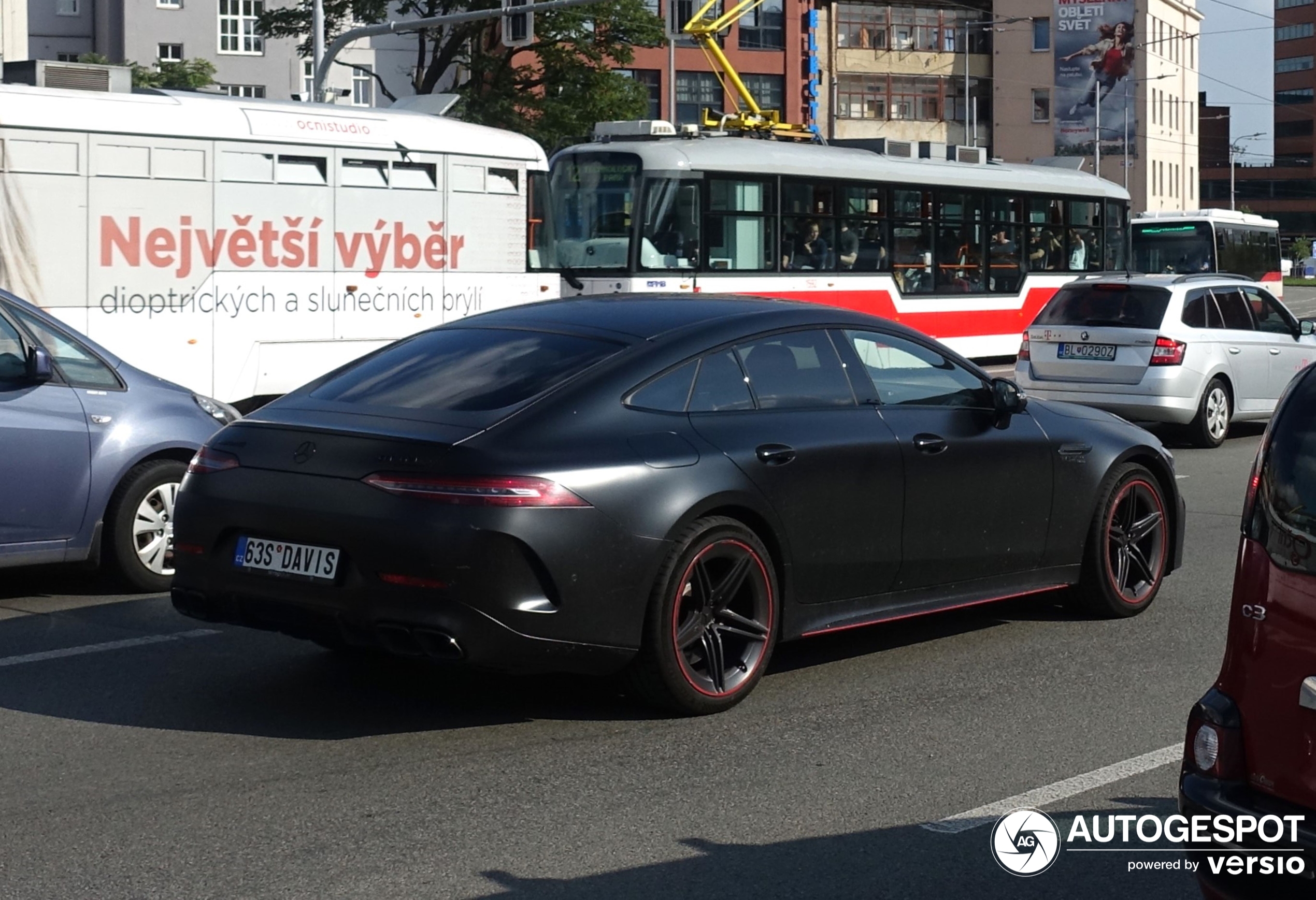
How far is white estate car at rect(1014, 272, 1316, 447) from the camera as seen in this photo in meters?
16.5

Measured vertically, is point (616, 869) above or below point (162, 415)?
below

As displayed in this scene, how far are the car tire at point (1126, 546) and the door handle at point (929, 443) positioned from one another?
1157 mm

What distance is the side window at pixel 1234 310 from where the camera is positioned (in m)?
17.0

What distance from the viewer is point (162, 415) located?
8984mm

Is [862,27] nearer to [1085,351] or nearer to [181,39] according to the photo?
[181,39]

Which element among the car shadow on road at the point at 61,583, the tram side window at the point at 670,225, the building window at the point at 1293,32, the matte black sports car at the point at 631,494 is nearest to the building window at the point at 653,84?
the tram side window at the point at 670,225

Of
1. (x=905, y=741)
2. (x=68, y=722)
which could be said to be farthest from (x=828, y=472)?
(x=68, y=722)

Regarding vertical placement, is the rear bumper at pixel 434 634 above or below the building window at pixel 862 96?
below

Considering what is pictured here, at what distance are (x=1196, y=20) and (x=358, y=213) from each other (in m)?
105

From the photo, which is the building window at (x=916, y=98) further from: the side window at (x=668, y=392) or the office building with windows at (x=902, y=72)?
the side window at (x=668, y=392)

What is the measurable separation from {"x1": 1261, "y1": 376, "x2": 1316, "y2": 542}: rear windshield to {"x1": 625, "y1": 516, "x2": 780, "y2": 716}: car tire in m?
2.64

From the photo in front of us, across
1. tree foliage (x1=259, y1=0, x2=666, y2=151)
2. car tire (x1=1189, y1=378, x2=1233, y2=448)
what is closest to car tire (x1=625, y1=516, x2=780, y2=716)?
car tire (x1=1189, y1=378, x2=1233, y2=448)

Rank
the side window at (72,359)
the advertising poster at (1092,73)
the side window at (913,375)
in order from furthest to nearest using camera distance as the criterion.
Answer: the advertising poster at (1092,73) < the side window at (72,359) < the side window at (913,375)

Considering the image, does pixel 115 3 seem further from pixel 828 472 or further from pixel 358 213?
pixel 828 472
